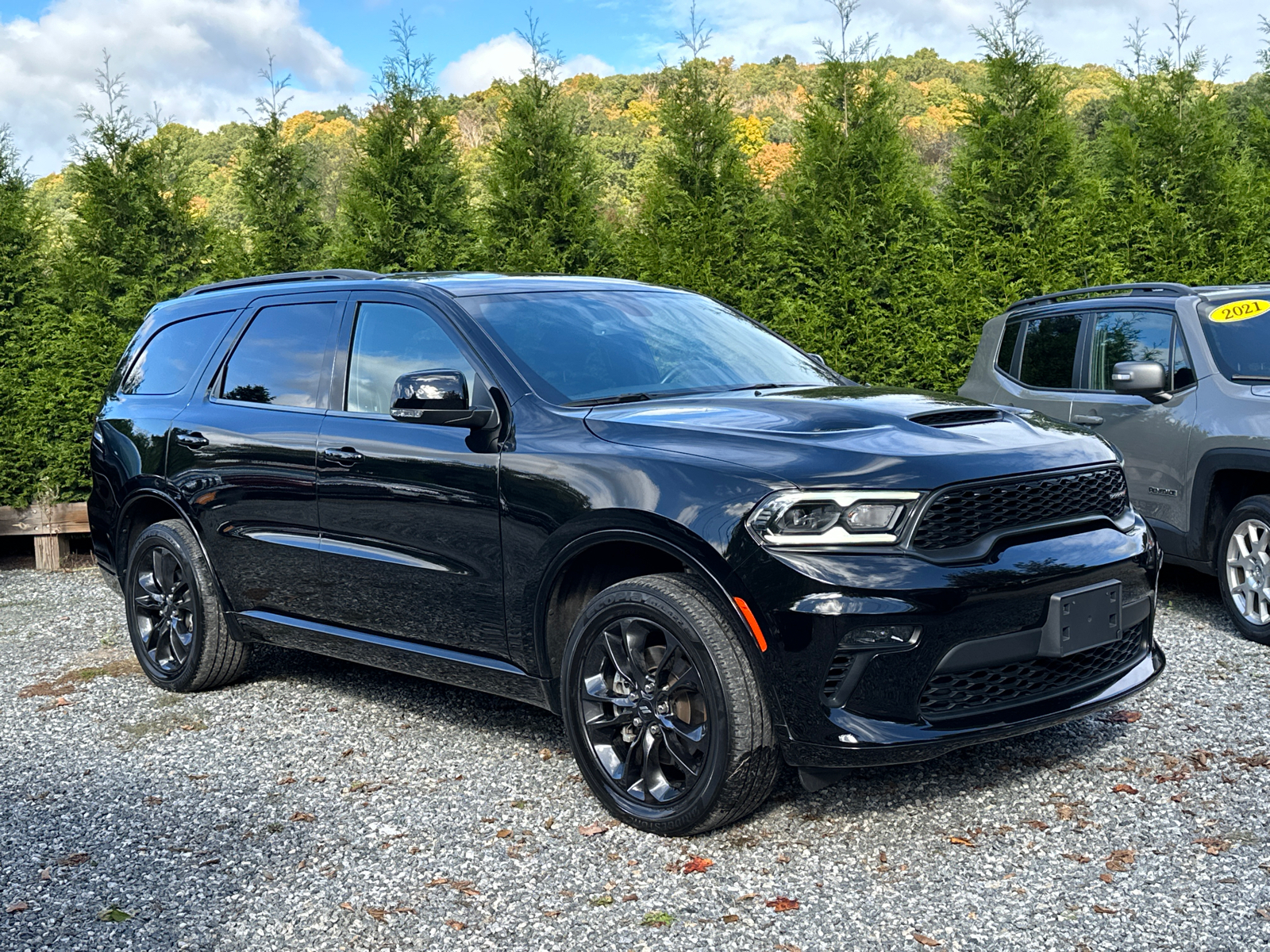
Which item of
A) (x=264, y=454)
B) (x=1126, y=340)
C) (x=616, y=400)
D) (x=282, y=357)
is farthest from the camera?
(x=1126, y=340)

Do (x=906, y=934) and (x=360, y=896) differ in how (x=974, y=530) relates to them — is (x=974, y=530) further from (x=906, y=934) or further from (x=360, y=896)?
(x=360, y=896)

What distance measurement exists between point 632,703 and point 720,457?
90cm

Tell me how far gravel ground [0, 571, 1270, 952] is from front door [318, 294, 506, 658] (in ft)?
2.11

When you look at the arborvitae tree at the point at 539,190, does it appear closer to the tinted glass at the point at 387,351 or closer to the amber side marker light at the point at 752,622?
the tinted glass at the point at 387,351

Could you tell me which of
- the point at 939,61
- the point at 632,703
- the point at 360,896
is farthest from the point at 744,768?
the point at 939,61

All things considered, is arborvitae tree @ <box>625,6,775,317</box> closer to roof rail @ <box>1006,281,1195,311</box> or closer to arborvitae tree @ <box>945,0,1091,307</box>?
arborvitae tree @ <box>945,0,1091,307</box>

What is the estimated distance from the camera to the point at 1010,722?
374 centimetres

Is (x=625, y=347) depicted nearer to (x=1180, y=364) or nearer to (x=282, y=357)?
(x=282, y=357)

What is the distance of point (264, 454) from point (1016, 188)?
28.1 feet

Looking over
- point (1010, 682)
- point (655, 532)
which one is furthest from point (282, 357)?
point (1010, 682)

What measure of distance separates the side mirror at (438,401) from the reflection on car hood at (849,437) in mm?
467

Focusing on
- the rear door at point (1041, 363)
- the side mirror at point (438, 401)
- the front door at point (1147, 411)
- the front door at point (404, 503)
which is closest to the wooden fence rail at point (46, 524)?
the front door at point (404, 503)

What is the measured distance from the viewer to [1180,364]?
6.92 meters

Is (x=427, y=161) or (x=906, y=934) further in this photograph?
(x=427, y=161)
